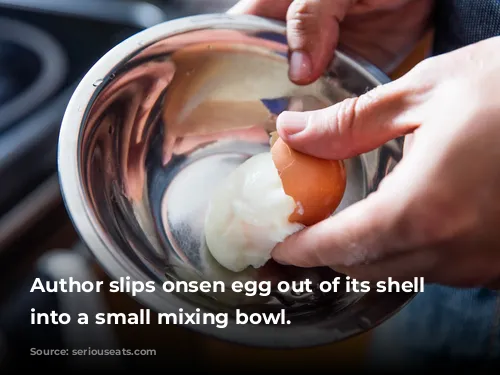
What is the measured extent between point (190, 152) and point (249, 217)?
20 cm

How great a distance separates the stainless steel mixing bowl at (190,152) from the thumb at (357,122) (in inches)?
6.5

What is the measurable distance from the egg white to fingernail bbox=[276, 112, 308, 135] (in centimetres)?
6

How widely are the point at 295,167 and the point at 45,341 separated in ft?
1.50

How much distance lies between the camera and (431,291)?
744 mm

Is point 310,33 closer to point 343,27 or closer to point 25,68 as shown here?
point 343,27

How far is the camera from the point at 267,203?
23.0 inches

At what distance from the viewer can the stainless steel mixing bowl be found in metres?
0.50

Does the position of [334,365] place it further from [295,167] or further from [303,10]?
[303,10]

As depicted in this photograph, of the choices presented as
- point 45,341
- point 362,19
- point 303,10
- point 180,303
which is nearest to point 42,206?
point 45,341

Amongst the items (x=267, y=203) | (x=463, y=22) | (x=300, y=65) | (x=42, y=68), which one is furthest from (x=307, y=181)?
(x=42, y=68)

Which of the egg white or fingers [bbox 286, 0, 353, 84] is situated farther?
fingers [bbox 286, 0, 353, 84]

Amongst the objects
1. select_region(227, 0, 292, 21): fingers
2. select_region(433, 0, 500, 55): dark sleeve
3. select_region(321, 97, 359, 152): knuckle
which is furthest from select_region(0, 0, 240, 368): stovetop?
select_region(433, 0, 500, 55): dark sleeve

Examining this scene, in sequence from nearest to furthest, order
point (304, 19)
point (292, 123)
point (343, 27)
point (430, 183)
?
point (430, 183) < point (292, 123) < point (304, 19) < point (343, 27)

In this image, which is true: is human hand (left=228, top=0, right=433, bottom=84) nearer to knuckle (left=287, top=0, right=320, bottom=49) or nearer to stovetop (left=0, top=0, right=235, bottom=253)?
knuckle (left=287, top=0, right=320, bottom=49)
